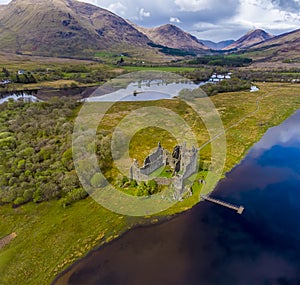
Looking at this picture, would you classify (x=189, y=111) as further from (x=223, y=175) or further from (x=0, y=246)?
(x=0, y=246)

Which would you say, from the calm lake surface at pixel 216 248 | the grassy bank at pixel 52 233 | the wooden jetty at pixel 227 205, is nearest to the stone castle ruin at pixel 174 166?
the grassy bank at pixel 52 233

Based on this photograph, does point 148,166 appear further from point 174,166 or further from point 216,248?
point 216,248

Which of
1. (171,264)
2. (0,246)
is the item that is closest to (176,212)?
(171,264)

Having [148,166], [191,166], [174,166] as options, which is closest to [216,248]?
[191,166]

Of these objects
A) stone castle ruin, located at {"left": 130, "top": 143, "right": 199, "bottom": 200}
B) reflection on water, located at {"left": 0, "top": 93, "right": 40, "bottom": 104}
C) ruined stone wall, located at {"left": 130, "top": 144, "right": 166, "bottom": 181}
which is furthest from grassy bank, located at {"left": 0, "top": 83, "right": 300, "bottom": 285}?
reflection on water, located at {"left": 0, "top": 93, "right": 40, "bottom": 104}

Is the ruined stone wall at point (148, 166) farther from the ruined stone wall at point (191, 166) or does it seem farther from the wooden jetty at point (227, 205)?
the wooden jetty at point (227, 205)

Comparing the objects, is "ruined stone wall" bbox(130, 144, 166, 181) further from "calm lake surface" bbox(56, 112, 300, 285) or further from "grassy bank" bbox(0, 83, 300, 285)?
"calm lake surface" bbox(56, 112, 300, 285)
